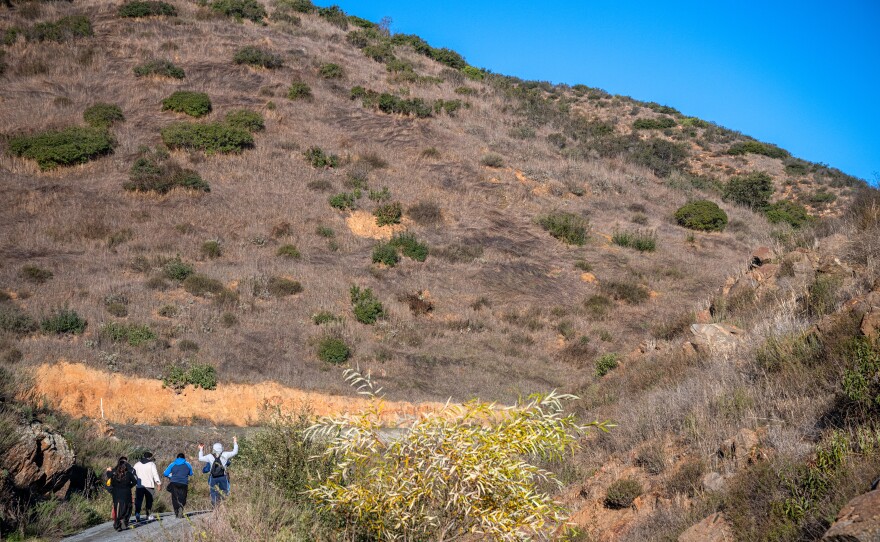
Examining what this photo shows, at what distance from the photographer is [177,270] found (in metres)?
25.3

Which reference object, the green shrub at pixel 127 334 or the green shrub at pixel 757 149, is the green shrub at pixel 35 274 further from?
the green shrub at pixel 757 149

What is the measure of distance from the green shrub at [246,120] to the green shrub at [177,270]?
13.0 m

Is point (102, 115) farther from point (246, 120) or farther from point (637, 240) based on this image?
point (637, 240)

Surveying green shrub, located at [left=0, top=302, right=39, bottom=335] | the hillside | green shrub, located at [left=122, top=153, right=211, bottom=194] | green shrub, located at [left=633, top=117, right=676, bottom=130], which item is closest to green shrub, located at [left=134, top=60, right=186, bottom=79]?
the hillside

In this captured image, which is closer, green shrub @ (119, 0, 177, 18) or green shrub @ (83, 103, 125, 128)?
green shrub @ (83, 103, 125, 128)

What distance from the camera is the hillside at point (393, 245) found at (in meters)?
9.10

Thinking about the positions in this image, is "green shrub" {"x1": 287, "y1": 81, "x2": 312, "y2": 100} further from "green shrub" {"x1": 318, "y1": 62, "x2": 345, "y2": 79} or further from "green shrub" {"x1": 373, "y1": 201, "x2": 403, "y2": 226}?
"green shrub" {"x1": 373, "y1": 201, "x2": 403, "y2": 226}

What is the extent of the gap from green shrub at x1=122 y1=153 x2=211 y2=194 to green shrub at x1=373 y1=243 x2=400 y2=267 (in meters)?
9.25

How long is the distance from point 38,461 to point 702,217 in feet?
115

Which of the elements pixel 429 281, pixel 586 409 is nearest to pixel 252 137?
pixel 429 281

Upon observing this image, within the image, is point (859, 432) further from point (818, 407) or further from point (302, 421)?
point (302, 421)

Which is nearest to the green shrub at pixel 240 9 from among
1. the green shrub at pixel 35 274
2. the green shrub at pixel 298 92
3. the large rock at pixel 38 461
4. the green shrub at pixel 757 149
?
the green shrub at pixel 298 92

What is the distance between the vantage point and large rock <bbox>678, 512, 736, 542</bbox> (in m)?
5.61

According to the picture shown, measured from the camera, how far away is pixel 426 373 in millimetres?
22375
